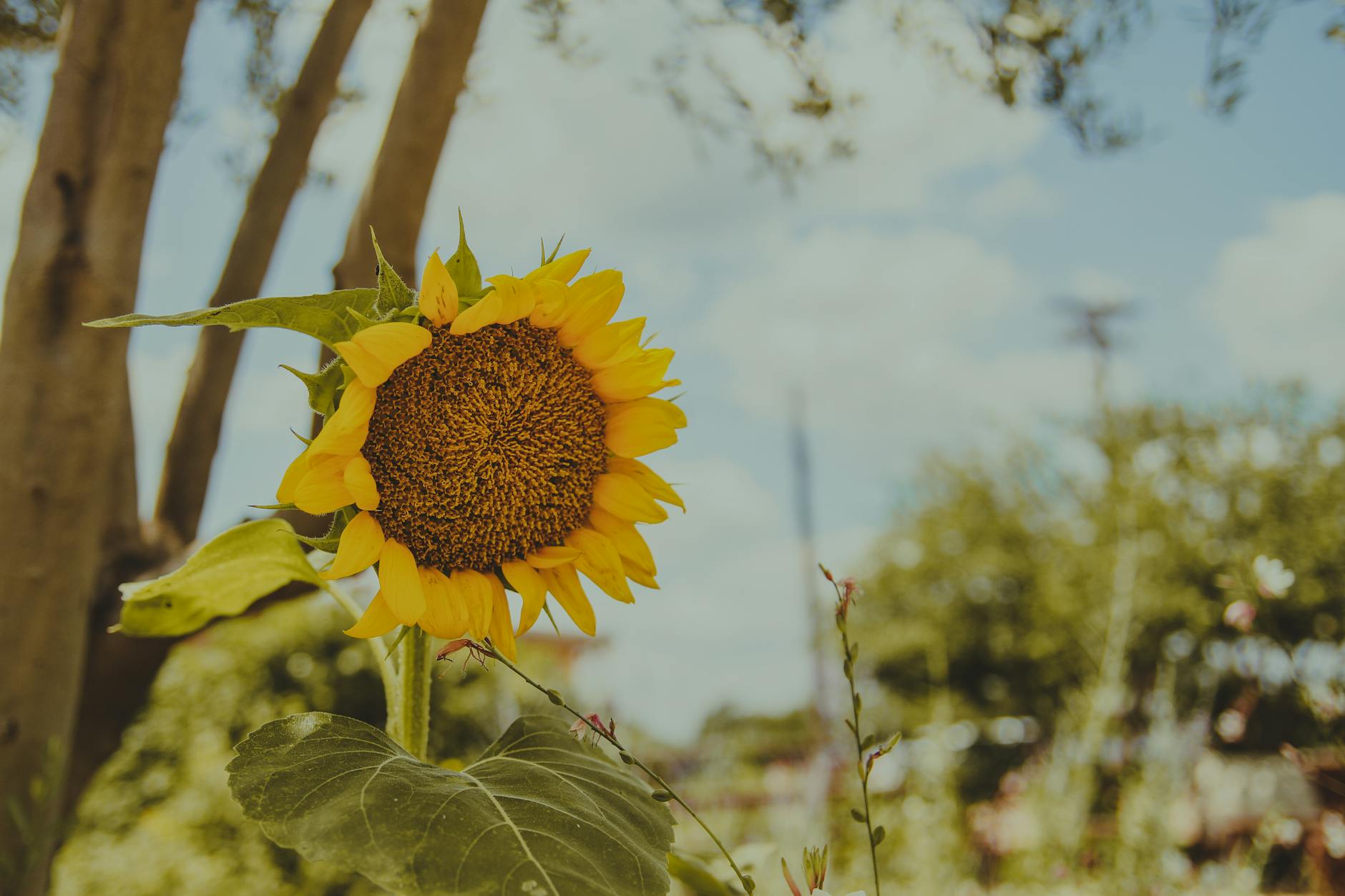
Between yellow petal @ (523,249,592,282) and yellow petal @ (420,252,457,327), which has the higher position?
yellow petal @ (523,249,592,282)

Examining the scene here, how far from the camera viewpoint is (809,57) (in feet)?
11.8

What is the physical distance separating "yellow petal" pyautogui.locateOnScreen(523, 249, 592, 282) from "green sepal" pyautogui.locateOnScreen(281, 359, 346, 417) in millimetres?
175

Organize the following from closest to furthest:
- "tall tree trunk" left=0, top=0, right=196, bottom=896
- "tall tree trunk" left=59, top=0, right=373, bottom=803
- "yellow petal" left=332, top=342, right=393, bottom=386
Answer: "yellow petal" left=332, top=342, right=393, bottom=386 → "tall tree trunk" left=0, top=0, right=196, bottom=896 → "tall tree trunk" left=59, top=0, right=373, bottom=803

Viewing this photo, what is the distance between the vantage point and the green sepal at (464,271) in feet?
2.77

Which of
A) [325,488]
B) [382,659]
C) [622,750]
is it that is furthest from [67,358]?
[622,750]

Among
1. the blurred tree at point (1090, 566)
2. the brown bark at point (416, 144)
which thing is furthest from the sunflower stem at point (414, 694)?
the blurred tree at point (1090, 566)

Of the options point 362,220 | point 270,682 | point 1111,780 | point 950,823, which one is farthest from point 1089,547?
point 362,220

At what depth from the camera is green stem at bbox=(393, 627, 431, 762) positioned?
0.94m

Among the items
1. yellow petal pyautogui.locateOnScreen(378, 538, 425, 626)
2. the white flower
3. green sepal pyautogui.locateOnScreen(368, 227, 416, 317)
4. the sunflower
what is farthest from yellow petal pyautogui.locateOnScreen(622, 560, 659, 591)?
the white flower

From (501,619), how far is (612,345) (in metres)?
0.26

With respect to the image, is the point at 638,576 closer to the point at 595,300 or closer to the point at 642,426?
the point at 642,426

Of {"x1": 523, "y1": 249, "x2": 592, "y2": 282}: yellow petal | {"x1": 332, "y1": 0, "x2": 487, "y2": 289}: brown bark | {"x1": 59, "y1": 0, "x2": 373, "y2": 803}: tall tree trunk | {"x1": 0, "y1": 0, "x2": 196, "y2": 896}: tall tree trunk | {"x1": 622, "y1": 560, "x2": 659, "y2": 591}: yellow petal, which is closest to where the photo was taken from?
{"x1": 523, "y1": 249, "x2": 592, "y2": 282}: yellow petal

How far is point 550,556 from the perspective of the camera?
890 mm

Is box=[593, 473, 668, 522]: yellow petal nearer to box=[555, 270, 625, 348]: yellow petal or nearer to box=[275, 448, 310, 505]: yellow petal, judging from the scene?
box=[555, 270, 625, 348]: yellow petal
